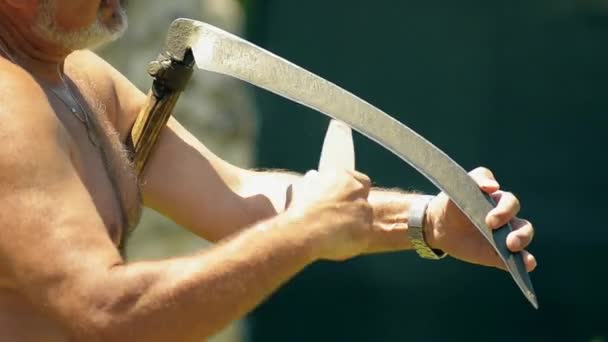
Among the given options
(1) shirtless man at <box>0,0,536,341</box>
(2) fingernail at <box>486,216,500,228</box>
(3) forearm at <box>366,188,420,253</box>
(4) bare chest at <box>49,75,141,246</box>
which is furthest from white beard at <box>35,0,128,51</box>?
(2) fingernail at <box>486,216,500,228</box>

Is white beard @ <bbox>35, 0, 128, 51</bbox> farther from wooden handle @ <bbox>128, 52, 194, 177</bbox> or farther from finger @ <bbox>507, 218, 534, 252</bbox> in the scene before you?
finger @ <bbox>507, 218, 534, 252</bbox>

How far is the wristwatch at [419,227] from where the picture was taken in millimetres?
4133

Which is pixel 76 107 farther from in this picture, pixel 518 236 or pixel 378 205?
pixel 518 236

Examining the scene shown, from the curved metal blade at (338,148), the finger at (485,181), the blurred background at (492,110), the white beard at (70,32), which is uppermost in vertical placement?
the finger at (485,181)

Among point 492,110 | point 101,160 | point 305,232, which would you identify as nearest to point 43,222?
point 101,160

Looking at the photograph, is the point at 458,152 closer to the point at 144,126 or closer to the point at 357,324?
the point at 357,324

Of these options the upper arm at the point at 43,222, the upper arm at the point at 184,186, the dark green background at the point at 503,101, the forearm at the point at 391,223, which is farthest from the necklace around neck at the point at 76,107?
the dark green background at the point at 503,101

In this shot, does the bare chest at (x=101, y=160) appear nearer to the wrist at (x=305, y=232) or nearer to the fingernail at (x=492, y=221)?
the wrist at (x=305, y=232)

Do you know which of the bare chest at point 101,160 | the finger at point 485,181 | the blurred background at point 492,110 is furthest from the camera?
the blurred background at point 492,110

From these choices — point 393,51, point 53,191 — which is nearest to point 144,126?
point 53,191

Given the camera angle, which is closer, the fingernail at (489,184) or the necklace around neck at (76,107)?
the necklace around neck at (76,107)

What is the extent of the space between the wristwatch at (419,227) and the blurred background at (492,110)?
2.55 meters

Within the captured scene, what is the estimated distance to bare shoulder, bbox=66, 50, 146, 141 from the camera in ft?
13.6

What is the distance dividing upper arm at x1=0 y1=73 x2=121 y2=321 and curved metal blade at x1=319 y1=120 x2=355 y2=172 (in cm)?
57
